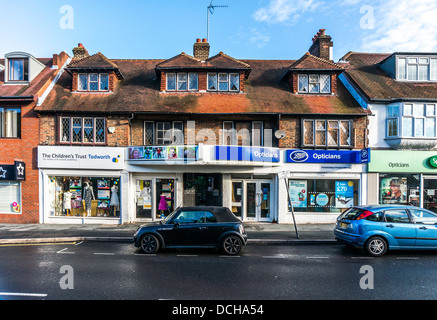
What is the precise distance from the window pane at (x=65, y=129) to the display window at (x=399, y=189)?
16841mm

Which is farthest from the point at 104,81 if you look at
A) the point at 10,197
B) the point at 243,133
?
the point at 243,133

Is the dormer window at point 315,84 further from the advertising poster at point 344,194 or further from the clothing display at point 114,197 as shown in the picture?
the clothing display at point 114,197

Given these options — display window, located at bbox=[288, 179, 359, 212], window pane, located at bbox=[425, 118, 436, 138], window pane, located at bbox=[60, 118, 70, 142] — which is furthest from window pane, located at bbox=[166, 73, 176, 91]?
window pane, located at bbox=[425, 118, 436, 138]

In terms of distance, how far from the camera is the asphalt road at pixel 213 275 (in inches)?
214

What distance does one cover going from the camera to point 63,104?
14.0 meters

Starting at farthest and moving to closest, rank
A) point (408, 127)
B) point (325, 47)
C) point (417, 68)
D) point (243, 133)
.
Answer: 1. point (325, 47)
2. point (417, 68)
3. point (243, 133)
4. point (408, 127)

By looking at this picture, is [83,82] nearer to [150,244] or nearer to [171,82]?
[171,82]

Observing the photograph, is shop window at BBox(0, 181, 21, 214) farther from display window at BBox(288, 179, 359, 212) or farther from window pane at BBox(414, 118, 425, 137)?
window pane at BBox(414, 118, 425, 137)

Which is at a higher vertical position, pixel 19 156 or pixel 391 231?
pixel 19 156

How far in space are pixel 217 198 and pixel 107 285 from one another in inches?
358

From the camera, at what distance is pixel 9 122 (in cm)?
1402

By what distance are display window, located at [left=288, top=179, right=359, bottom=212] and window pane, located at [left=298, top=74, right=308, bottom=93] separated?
5.37m

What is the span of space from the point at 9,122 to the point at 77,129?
3735 millimetres

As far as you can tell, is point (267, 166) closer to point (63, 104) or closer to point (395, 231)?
point (395, 231)
